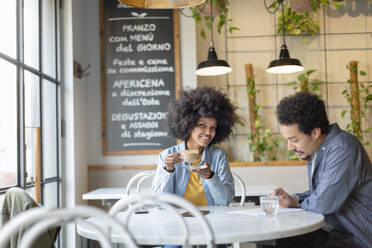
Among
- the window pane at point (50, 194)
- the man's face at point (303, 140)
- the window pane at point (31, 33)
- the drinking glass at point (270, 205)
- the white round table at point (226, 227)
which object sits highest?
the window pane at point (31, 33)

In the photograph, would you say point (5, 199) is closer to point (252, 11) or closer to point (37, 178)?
point (37, 178)

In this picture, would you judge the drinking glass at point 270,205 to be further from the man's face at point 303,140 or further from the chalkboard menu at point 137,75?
the chalkboard menu at point 137,75

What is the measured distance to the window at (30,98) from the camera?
268cm

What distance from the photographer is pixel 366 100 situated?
457 cm

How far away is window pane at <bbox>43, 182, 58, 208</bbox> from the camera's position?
348 centimetres

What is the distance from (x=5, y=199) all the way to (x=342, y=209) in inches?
63.5

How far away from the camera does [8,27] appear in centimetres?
275

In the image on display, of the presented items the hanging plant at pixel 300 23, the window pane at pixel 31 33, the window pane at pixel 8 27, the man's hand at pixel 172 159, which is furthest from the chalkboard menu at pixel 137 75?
the man's hand at pixel 172 159

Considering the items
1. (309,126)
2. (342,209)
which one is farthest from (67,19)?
(342,209)

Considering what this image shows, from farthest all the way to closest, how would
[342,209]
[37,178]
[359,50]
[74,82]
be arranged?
[359,50]
[74,82]
[37,178]
[342,209]

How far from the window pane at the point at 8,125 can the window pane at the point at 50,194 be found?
0.74 metres

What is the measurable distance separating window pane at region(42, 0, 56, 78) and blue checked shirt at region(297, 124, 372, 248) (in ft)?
7.94

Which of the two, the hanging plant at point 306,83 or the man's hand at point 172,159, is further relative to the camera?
the hanging plant at point 306,83

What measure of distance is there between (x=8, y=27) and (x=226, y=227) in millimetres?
1954
